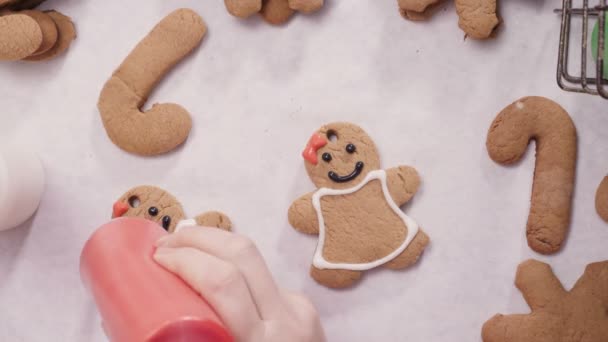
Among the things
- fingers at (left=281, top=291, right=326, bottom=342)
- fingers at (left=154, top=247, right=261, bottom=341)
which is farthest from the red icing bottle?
fingers at (left=281, top=291, right=326, bottom=342)

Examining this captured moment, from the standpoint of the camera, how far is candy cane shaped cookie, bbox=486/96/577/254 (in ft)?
3.55

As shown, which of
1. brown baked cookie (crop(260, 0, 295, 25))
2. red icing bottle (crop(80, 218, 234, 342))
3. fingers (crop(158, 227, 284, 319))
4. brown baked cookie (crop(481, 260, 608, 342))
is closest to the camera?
red icing bottle (crop(80, 218, 234, 342))

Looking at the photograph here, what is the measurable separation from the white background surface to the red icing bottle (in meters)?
0.31

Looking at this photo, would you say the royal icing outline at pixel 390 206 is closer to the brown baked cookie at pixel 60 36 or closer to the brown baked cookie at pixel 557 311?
the brown baked cookie at pixel 557 311

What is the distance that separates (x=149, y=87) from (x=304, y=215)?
0.35m

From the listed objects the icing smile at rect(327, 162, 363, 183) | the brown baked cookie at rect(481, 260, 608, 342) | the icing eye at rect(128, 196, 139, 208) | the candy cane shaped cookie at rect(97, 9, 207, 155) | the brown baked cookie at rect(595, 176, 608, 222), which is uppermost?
the candy cane shaped cookie at rect(97, 9, 207, 155)

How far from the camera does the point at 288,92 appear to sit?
46.8 inches

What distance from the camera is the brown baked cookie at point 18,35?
113 centimetres

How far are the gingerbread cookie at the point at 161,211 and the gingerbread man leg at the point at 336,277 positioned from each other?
17cm

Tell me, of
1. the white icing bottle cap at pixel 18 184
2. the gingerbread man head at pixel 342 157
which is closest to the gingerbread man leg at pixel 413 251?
the gingerbread man head at pixel 342 157

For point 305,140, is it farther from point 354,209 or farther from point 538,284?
point 538,284

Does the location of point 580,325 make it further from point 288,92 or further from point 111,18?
point 111,18

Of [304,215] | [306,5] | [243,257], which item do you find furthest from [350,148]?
[243,257]

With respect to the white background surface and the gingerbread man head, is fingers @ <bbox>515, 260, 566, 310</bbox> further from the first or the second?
the gingerbread man head
